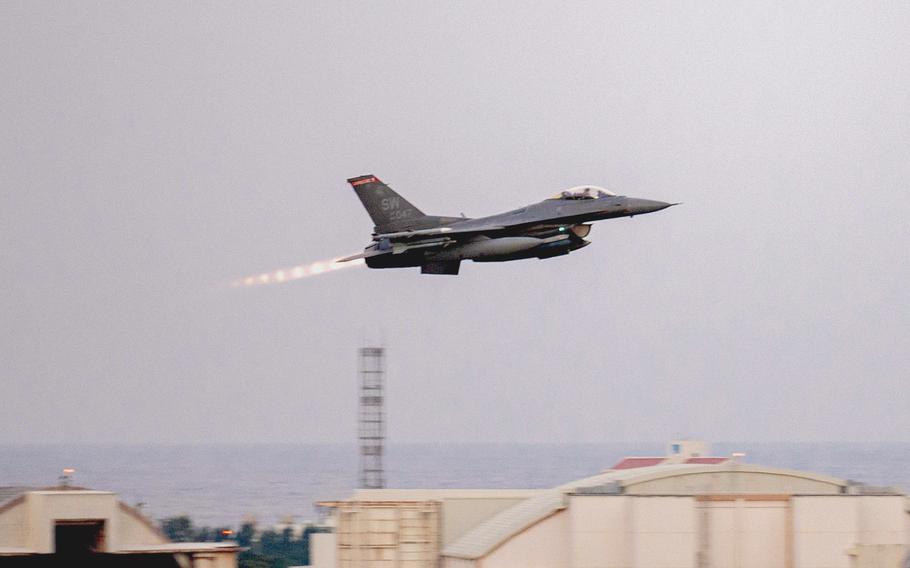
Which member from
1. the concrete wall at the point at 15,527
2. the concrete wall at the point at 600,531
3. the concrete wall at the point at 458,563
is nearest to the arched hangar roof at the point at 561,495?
the concrete wall at the point at 458,563

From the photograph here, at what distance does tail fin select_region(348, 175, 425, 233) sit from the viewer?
60.4 meters

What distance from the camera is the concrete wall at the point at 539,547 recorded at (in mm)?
48875

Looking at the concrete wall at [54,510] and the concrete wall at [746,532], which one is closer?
the concrete wall at [54,510]

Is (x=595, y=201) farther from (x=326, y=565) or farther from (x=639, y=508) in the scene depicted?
(x=326, y=565)

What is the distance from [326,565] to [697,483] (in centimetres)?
2253

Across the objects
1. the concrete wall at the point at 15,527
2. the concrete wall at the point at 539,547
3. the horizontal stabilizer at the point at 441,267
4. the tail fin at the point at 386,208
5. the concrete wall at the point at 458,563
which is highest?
the tail fin at the point at 386,208

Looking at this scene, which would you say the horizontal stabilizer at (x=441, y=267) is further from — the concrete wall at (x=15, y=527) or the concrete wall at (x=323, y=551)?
the concrete wall at (x=15, y=527)

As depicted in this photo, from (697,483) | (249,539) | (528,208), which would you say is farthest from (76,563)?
(249,539)

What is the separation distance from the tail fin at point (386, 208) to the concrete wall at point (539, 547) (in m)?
16.0

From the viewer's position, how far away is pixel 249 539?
132375 mm

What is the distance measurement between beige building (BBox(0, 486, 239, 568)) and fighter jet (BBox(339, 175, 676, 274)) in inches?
811

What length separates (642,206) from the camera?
58.6 metres

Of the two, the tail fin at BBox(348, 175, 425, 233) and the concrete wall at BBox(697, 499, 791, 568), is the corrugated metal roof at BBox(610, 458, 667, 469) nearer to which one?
the tail fin at BBox(348, 175, 425, 233)

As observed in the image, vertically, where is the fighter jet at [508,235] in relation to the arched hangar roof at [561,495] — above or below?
above
